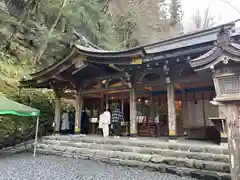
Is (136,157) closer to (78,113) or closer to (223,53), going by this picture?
(223,53)

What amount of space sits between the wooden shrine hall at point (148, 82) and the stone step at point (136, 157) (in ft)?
3.90

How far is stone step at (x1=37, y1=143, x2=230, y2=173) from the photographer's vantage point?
4500 millimetres

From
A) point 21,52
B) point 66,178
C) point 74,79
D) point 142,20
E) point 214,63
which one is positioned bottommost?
point 66,178

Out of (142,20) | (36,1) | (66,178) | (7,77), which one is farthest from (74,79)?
(142,20)

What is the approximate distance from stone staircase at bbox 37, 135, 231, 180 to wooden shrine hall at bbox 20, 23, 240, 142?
85cm

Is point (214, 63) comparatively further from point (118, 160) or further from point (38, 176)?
point (38, 176)

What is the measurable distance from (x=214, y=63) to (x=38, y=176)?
4462mm

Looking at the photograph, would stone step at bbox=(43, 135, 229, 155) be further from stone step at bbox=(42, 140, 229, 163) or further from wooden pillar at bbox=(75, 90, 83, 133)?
wooden pillar at bbox=(75, 90, 83, 133)

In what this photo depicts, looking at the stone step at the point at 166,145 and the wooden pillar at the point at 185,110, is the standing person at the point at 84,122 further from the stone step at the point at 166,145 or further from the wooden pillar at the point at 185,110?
the wooden pillar at the point at 185,110

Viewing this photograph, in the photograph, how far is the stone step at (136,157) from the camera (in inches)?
177

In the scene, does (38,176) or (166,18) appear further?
(166,18)

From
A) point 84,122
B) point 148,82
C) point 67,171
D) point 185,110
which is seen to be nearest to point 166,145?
point 148,82

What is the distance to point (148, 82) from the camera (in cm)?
702

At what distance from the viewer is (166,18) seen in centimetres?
2345
